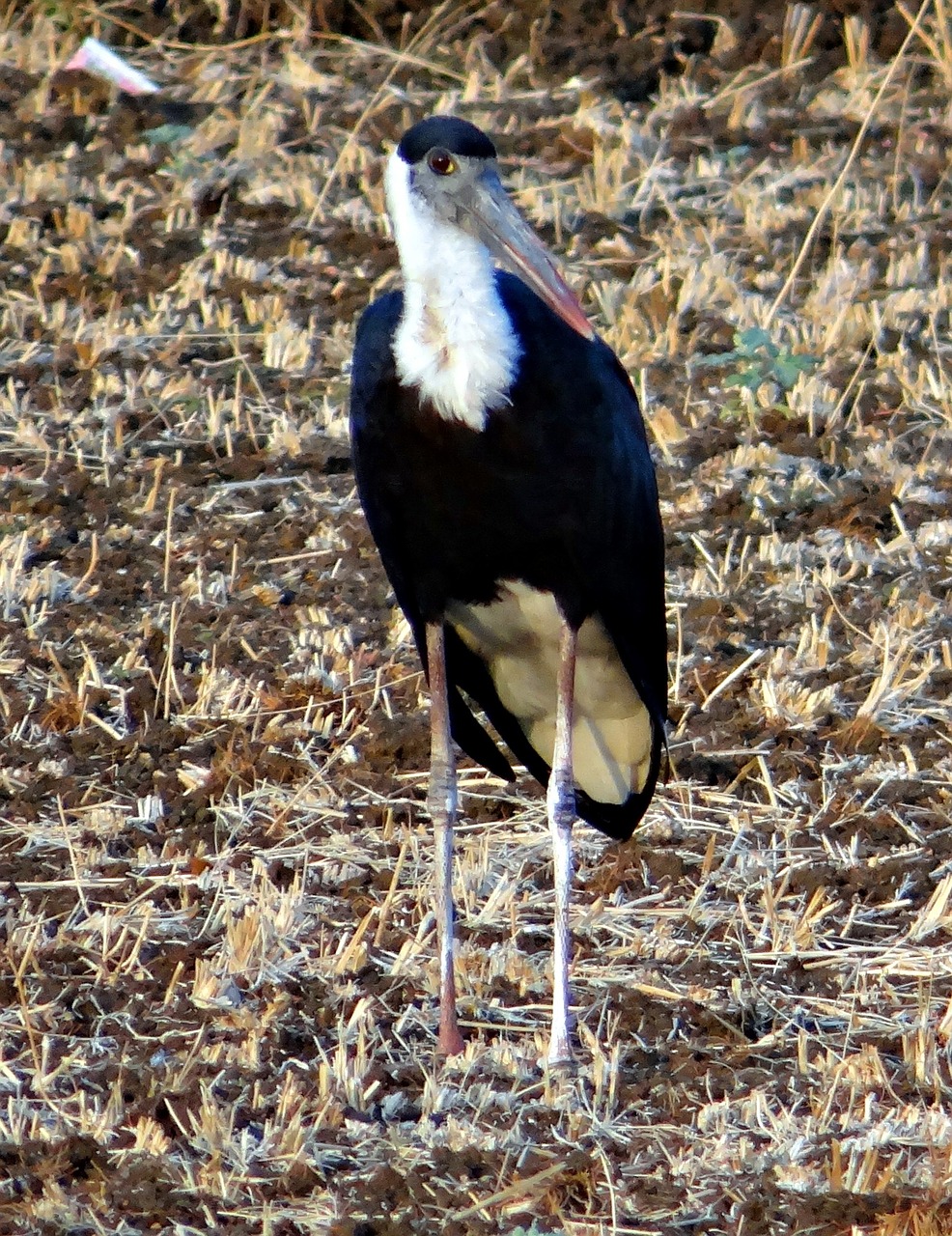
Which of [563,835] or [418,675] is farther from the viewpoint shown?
[418,675]

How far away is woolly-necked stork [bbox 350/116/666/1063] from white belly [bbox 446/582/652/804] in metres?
0.01

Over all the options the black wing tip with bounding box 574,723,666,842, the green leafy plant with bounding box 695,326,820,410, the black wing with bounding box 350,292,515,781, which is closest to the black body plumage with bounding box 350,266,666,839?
the black wing with bounding box 350,292,515,781

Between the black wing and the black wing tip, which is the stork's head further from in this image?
the black wing tip

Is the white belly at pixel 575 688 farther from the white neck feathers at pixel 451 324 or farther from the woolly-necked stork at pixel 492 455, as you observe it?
the white neck feathers at pixel 451 324

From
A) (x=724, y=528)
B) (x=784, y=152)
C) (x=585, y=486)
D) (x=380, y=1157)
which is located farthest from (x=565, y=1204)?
(x=784, y=152)

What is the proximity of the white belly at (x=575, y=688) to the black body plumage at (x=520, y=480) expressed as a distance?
0.32ft

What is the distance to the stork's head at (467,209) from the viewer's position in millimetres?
3766

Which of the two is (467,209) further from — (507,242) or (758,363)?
(758,363)

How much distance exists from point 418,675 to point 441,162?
1678 mm

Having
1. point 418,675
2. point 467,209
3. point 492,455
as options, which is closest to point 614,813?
point 418,675

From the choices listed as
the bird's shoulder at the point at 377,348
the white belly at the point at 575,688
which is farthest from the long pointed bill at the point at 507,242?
the white belly at the point at 575,688

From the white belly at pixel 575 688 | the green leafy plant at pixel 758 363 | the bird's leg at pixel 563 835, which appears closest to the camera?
the bird's leg at pixel 563 835

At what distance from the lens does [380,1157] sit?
11.1 ft

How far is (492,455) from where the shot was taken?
12.1 feet
